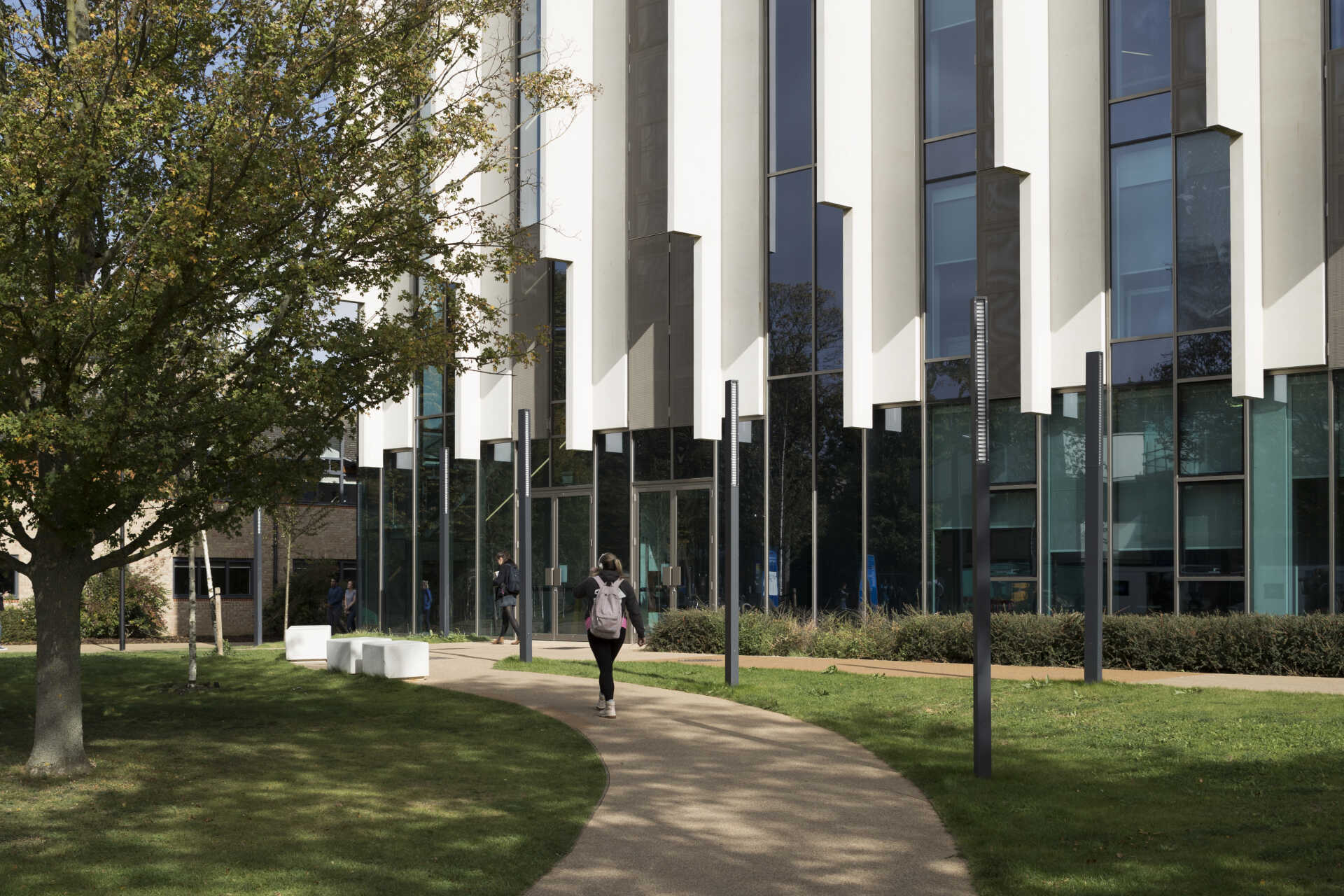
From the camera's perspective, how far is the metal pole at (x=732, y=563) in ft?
53.6

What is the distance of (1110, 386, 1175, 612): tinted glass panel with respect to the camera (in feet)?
68.0

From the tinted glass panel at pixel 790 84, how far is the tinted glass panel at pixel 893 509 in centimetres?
533

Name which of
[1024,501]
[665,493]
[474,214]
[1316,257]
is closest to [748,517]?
[665,493]

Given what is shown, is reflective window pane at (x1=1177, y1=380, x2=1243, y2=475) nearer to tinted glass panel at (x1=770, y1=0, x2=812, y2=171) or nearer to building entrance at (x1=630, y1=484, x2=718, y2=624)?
tinted glass panel at (x1=770, y1=0, x2=812, y2=171)

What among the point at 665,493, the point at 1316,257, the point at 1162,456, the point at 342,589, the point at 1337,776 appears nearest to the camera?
the point at 1337,776

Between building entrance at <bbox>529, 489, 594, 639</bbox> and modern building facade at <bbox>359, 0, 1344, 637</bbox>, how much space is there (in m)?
0.08

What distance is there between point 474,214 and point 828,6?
12.7 m

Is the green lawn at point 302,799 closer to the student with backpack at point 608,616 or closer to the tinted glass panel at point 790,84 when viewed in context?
the student with backpack at point 608,616

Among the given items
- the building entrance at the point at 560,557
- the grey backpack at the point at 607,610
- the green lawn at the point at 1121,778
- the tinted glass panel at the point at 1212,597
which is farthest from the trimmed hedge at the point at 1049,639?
the building entrance at the point at 560,557

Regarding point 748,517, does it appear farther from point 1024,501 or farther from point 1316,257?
point 1316,257

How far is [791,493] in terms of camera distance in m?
25.0

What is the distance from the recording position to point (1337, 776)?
31.0 ft

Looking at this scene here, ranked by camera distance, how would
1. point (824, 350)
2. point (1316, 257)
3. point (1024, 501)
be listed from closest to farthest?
point (1316, 257)
point (1024, 501)
point (824, 350)

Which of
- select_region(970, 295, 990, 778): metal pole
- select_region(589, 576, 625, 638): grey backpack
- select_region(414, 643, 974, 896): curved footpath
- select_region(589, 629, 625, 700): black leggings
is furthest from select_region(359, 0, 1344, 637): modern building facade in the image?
select_region(414, 643, 974, 896): curved footpath
